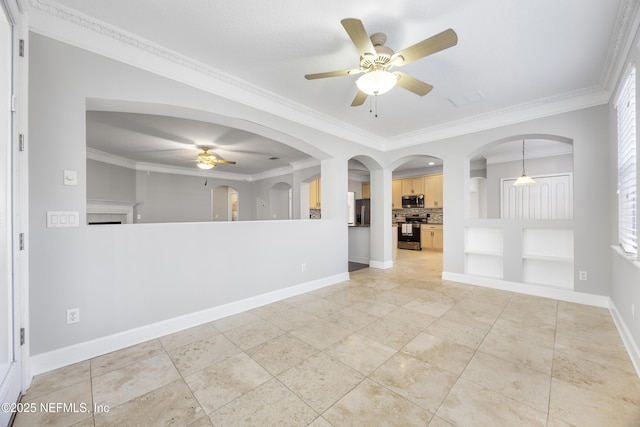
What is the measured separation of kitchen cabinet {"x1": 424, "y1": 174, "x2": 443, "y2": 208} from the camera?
318 inches

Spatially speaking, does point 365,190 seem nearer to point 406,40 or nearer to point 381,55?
point 406,40

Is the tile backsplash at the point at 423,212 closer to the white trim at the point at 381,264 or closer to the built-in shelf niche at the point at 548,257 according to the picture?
the white trim at the point at 381,264

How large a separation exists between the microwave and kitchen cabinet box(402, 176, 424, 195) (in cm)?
14

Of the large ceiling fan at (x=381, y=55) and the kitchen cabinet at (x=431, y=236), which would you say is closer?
the large ceiling fan at (x=381, y=55)

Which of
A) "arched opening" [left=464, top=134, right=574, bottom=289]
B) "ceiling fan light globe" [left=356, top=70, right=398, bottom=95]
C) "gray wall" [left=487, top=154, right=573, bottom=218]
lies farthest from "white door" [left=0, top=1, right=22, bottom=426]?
"gray wall" [left=487, top=154, right=573, bottom=218]

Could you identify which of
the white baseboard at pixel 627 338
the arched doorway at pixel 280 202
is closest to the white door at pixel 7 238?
the white baseboard at pixel 627 338

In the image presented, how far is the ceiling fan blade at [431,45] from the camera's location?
5.87ft

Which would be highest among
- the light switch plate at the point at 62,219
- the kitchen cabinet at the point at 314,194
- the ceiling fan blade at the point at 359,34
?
the ceiling fan blade at the point at 359,34

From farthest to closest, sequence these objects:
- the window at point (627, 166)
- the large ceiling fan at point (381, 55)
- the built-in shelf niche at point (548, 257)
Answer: the built-in shelf niche at point (548, 257)
the window at point (627, 166)
the large ceiling fan at point (381, 55)

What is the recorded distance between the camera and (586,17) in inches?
81.3

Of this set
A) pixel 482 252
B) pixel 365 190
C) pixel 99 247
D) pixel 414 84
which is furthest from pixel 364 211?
pixel 99 247

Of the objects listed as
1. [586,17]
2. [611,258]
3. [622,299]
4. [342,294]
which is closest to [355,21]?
[586,17]

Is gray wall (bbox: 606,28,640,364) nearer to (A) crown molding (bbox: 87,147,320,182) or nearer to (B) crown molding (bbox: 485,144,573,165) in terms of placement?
(B) crown molding (bbox: 485,144,573,165)

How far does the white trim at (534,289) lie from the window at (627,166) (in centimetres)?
98
